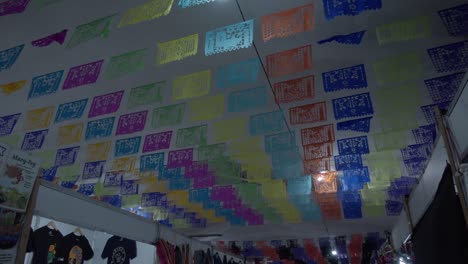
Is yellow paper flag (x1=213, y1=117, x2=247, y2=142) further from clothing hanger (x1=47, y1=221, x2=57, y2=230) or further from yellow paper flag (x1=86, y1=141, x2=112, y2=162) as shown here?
clothing hanger (x1=47, y1=221, x2=57, y2=230)

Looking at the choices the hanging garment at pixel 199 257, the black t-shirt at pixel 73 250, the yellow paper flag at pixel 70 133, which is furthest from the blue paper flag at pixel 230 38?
the hanging garment at pixel 199 257

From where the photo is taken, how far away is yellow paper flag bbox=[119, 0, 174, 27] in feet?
8.80

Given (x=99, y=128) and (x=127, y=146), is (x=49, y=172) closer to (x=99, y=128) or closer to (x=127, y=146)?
(x=127, y=146)

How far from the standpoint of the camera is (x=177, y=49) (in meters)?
3.13

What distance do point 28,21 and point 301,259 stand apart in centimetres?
1128

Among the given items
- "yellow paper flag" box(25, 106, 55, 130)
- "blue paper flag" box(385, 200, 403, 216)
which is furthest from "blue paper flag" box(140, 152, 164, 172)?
"blue paper flag" box(385, 200, 403, 216)

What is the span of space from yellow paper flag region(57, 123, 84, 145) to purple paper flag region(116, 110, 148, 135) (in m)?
0.60

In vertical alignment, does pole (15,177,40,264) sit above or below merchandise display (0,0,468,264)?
below

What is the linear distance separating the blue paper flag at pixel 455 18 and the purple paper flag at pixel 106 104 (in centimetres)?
334

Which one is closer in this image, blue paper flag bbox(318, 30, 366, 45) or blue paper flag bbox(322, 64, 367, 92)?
blue paper flag bbox(318, 30, 366, 45)

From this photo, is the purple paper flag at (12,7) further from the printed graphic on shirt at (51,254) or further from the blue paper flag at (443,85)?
the blue paper flag at (443,85)

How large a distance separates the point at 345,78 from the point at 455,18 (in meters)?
1.10

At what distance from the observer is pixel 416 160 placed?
19.5 feet

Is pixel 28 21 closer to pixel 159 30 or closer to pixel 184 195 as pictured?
pixel 159 30
